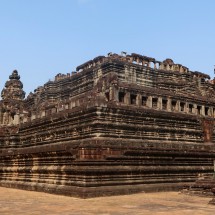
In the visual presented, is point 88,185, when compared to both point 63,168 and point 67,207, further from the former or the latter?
point 67,207

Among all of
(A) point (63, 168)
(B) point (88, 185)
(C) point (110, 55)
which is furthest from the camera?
(C) point (110, 55)

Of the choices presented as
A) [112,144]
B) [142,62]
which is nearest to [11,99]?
[142,62]

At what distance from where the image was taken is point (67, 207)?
45.1 feet

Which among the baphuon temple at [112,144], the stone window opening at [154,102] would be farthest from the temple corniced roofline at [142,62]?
the stone window opening at [154,102]

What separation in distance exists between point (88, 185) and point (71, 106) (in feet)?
29.4

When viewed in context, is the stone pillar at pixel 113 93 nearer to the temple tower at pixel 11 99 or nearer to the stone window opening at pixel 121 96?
the stone window opening at pixel 121 96

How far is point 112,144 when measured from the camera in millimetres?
20828

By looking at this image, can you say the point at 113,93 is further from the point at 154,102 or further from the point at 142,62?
the point at 142,62

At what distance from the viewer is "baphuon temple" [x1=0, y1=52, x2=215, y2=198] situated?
19734 millimetres

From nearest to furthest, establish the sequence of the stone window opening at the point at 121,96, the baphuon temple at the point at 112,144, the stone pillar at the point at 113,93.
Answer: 1. the baphuon temple at the point at 112,144
2. the stone pillar at the point at 113,93
3. the stone window opening at the point at 121,96

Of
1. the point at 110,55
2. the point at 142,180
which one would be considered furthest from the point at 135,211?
the point at 110,55

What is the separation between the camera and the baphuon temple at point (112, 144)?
1973 cm

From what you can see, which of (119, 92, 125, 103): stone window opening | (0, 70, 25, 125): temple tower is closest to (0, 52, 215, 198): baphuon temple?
(119, 92, 125, 103): stone window opening

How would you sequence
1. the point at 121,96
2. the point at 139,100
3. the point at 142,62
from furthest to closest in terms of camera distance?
the point at 142,62 → the point at 139,100 → the point at 121,96
